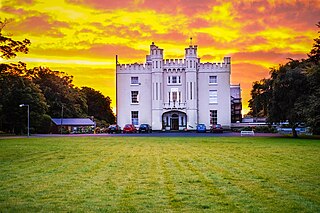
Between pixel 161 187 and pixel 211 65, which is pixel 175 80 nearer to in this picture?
pixel 211 65

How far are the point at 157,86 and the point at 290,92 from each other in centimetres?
2810

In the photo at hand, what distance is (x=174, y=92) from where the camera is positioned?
71.3m

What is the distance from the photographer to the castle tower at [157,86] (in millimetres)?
70750

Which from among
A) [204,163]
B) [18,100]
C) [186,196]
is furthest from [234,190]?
[18,100]

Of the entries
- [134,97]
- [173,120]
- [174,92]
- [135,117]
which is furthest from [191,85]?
[135,117]

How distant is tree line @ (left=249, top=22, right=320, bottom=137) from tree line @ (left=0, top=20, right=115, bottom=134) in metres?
22.7

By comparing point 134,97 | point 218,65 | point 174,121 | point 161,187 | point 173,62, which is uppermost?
point 173,62

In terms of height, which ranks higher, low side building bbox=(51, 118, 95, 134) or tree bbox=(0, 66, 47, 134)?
tree bbox=(0, 66, 47, 134)

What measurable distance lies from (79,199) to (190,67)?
200 feet

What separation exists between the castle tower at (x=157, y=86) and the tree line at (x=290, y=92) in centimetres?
2257

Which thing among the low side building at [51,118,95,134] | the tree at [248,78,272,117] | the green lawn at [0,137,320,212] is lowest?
the green lawn at [0,137,320,212]

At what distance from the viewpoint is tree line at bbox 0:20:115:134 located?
3744 centimetres

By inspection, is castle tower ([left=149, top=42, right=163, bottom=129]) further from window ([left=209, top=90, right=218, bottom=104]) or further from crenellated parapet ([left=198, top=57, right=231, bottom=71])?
window ([left=209, top=90, right=218, bottom=104])

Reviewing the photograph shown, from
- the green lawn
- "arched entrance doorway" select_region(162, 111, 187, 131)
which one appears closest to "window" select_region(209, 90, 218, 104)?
"arched entrance doorway" select_region(162, 111, 187, 131)
